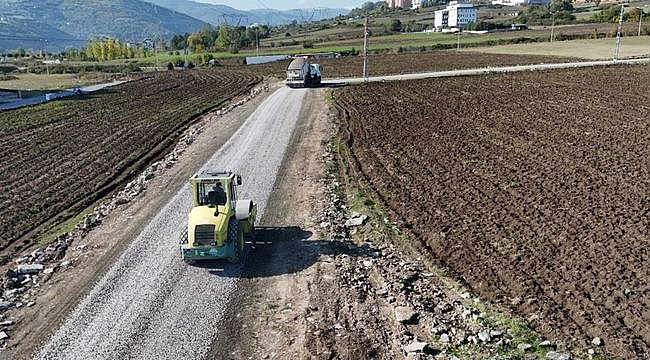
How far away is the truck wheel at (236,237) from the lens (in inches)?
580

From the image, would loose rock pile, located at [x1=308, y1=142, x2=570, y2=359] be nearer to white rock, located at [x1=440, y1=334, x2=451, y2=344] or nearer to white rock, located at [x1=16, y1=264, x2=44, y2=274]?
white rock, located at [x1=440, y1=334, x2=451, y2=344]

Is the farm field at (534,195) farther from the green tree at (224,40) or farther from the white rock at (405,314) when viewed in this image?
the green tree at (224,40)

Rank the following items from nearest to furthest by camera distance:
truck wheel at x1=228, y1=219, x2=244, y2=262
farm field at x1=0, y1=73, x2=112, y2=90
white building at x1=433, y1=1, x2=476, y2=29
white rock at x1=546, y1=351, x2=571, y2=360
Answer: white rock at x1=546, y1=351, x2=571, y2=360
truck wheel at x1=228, y1=219, x2=244, y2=262
farm field at x1=0, y1=73, x2=112, y2=90
white building at x1=433, y1=1, x2=476, y2=29

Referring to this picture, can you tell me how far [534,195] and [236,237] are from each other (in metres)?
10.8

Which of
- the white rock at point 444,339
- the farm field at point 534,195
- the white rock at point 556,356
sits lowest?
the white rock at point 444,339

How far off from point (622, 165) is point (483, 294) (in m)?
12.8

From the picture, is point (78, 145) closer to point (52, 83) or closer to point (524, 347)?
point (524, 347)

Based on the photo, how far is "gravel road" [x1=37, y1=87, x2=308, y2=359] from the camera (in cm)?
1164

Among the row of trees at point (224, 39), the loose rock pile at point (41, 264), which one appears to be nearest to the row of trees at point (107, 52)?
the row of trees at point (224, 39)

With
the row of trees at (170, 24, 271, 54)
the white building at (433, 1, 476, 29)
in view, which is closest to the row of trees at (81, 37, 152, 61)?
the row of trees at (170, 24, 271, 54)

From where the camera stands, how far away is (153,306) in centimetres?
1317

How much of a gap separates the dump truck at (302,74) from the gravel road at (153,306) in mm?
31766

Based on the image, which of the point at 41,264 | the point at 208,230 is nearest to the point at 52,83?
the point at 41,264

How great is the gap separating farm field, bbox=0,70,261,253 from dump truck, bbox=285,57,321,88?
6.13 meters
